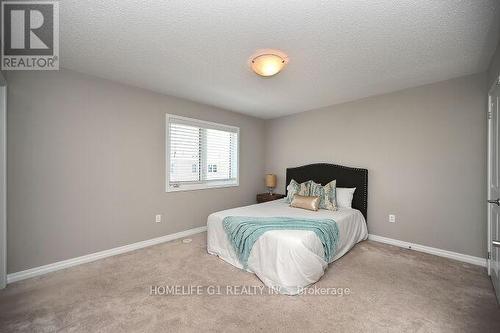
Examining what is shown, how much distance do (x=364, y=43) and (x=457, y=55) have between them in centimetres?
114

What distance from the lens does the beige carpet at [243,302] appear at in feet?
5.52

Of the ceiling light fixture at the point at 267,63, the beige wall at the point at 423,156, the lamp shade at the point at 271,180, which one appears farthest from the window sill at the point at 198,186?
the ceiling light fixture at the point at 267,63

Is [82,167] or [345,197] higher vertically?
[82,167]

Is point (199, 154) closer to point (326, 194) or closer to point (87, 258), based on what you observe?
point (87, 258)

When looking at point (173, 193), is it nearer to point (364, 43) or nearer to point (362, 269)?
point (362, 269)

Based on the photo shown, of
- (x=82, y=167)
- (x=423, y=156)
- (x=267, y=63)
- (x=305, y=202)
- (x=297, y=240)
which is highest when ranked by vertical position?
(x=267, y=63)

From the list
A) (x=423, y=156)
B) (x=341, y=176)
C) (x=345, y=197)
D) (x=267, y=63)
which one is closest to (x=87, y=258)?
(x=267, y=63)

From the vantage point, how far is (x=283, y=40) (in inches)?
79.1

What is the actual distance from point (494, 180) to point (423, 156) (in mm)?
949

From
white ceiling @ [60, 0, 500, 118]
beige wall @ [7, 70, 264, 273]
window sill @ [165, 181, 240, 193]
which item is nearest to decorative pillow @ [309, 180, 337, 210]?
white ceiling @ [60, 0, 500, 118]

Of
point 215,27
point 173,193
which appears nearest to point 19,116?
point 173,193

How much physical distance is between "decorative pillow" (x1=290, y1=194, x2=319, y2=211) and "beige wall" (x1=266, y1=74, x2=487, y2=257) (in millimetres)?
1043

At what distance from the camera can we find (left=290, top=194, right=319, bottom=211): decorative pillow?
10.7ft

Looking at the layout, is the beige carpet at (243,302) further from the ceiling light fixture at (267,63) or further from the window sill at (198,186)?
the ceiling light fixture at (267,63)
